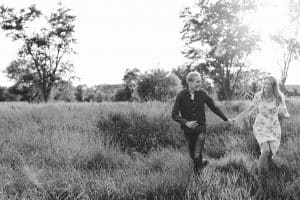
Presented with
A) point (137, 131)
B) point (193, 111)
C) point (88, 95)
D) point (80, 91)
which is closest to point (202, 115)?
point (193, 111)

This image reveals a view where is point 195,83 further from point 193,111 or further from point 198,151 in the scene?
point 198,151

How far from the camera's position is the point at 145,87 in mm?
21625

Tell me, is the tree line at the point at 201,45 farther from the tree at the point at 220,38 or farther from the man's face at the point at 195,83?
the man's face at the point at 195,83

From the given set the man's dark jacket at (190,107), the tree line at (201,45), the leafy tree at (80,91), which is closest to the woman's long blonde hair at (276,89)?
the man's dark jacket at (190,107)

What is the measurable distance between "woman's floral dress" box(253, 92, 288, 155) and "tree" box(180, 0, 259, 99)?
19.8 metres

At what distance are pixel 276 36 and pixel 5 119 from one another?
950 inches

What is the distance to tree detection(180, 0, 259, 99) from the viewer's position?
949 inches

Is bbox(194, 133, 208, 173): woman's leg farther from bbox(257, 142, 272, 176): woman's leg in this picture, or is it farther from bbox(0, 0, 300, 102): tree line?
bbox(0, 0, 300, 102): tree line

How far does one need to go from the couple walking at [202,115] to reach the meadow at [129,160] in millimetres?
411

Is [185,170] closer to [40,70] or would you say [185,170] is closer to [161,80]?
[161,80]

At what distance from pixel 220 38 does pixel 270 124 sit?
20821mm

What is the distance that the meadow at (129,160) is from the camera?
161 inches

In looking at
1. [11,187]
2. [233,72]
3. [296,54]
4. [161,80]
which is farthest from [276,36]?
[11,187]

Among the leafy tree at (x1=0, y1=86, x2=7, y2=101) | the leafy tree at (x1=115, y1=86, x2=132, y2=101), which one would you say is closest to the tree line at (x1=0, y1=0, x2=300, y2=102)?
the leafy tree at (x1=115, y1=86, x2=132, y2=101)
